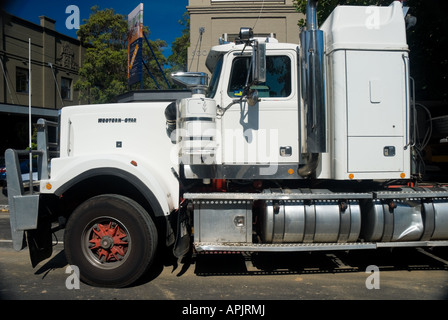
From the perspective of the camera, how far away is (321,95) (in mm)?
4215

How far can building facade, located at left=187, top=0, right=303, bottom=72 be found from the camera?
15.2 metres

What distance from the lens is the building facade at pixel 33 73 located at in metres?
→ 19.7

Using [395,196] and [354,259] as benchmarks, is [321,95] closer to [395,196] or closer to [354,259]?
Result: [395,196]

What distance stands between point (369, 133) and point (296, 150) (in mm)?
870

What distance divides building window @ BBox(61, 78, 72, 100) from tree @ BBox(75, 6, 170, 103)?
442 centimetres

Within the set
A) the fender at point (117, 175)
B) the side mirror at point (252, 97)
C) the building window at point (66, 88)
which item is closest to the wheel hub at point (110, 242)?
the fender at point (117, 175)

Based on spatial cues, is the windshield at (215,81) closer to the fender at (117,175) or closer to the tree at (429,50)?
the fender at (117,175)

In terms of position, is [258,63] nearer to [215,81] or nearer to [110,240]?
[215,81]

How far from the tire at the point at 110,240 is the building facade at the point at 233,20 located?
38.7 feet

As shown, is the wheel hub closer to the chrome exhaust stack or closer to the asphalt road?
the asphalt road

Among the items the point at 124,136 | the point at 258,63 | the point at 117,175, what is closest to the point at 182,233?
the point at 117,175

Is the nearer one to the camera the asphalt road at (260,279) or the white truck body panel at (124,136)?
the asphalt road at (260,279)

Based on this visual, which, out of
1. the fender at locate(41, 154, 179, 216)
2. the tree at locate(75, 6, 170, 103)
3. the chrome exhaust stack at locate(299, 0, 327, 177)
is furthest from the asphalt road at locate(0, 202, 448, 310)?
the tree at locate(75, 6, 170, 103)
